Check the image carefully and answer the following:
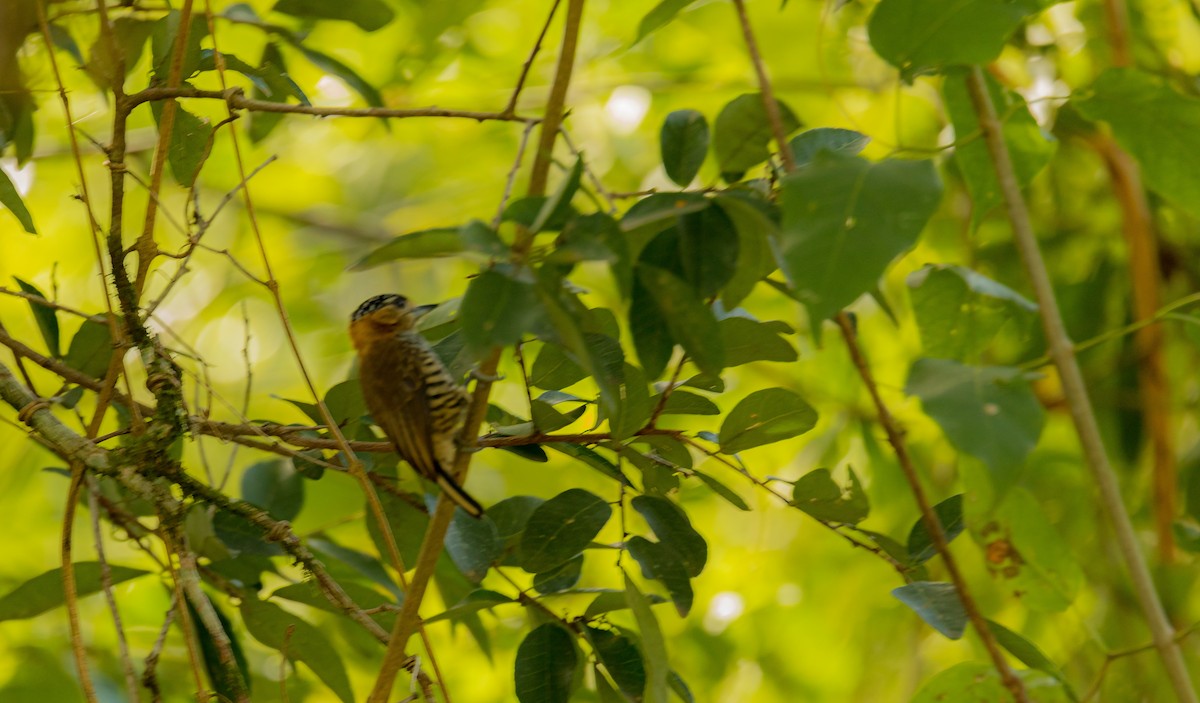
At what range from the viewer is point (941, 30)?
3.64 ft

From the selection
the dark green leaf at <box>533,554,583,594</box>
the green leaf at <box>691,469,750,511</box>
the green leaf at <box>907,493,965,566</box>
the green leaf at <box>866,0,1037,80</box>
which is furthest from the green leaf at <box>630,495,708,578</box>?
the green leaf at <box>866,0,1037,80</box>

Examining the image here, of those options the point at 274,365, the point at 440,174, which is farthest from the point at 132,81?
the point at 274,365

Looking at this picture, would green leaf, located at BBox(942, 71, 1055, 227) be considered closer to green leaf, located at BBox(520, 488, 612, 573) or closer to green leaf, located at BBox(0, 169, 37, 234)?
green leaf, located at BBox(520, 488, 612, 573)

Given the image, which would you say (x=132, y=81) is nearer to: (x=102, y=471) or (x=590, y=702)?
(x=102, y=471)

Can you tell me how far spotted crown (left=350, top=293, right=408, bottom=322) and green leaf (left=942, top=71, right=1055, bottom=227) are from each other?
2.78ft

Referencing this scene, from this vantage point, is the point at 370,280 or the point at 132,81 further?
the point at 370,280

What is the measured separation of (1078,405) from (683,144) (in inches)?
22.8

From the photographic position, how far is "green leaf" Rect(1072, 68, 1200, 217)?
4.29 ft

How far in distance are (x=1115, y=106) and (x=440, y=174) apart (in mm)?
2318

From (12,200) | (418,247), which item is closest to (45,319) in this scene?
(12,200)

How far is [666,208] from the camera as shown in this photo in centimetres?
87

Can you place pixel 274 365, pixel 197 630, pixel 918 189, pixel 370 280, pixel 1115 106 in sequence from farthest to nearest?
1. pixel 370 280
2. pixel 274 365
3. pixel 197 630
4. pixel 1115 106
5. pixel 918 189

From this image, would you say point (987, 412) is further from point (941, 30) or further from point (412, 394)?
point (412, 394)

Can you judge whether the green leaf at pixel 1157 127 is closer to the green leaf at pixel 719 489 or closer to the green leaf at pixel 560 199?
the green leaf at pixel 719 489
